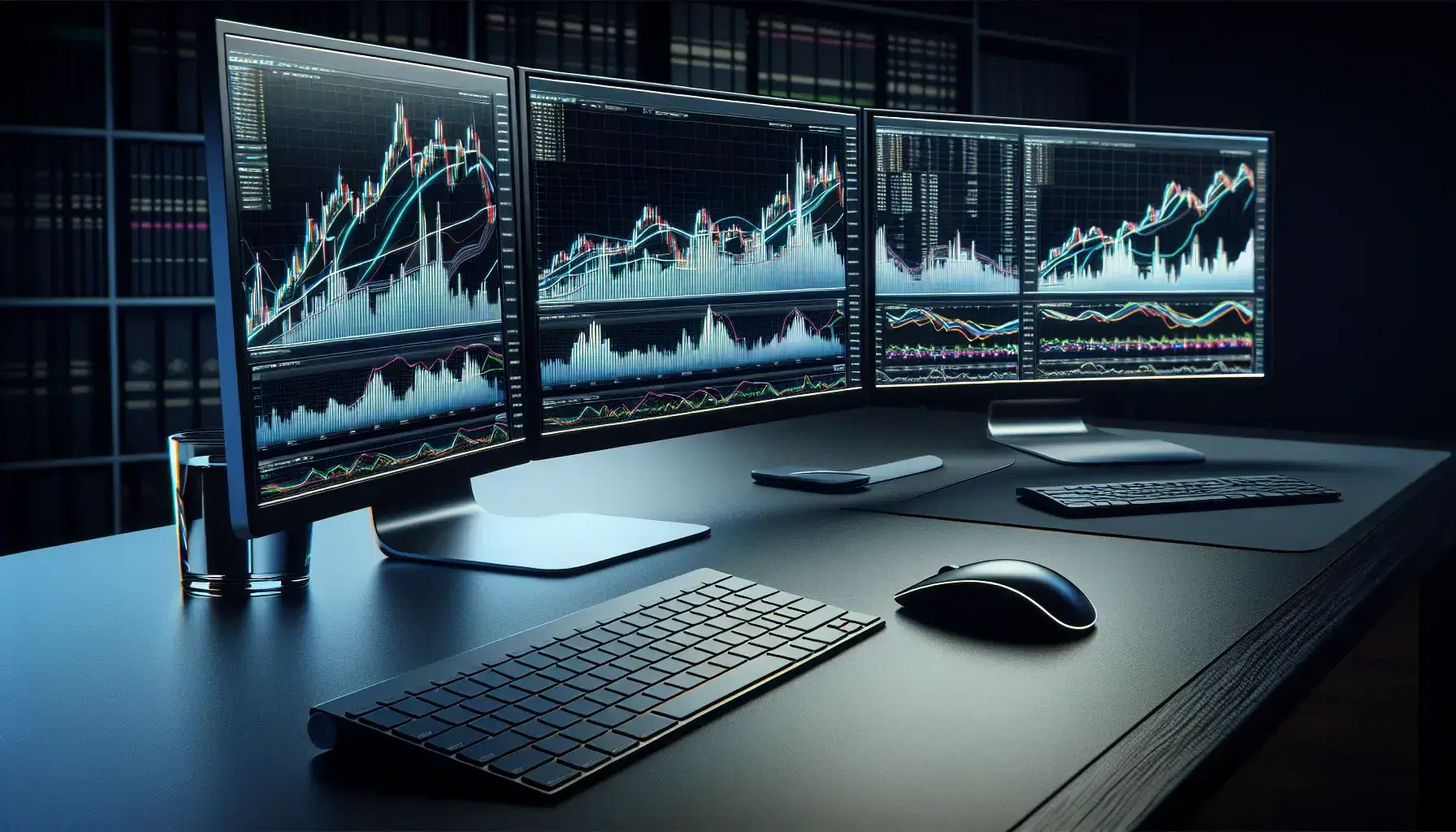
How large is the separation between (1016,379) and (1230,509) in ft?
1.53

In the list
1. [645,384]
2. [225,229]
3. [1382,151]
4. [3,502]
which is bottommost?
[3,502]

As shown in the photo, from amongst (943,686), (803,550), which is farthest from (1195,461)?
(943,686)

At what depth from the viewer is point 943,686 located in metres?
0.79

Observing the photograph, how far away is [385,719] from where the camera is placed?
0.67 m

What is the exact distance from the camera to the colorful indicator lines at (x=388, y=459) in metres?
0.92

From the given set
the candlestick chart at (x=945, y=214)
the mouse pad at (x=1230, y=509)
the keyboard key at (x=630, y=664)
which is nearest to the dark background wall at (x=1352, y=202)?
the mouse pad at (x=1230, y=509)

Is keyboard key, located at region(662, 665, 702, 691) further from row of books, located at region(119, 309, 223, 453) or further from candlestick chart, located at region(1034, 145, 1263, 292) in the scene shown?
row of books, located at region(119, 309, 223, 453)

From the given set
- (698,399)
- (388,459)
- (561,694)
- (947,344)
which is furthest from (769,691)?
(947,344)

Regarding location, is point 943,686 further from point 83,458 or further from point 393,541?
point 83,458

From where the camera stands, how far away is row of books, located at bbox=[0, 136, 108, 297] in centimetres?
273

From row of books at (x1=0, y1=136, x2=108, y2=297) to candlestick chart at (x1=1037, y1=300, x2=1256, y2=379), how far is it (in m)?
2.24

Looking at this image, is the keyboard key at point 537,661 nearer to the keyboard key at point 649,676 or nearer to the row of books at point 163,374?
the keyboard key at point 649,676

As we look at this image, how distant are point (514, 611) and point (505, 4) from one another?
7.71 feet

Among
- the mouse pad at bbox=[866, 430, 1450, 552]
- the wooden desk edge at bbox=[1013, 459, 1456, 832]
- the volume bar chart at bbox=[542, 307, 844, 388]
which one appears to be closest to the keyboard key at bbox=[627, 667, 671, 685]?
the wooden desk edge at bbox=[1013, 459, 1456, 832]
